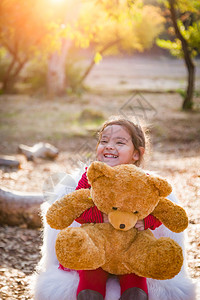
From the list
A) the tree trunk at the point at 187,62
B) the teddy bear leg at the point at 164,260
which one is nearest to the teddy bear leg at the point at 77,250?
the teddy bear leg at the point at 164,260

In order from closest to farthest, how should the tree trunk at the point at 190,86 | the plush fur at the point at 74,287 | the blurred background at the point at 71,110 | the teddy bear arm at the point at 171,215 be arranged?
the teddy bear arm at the point at 171,215 < the plush fur at the point at 74,287 < the blurred background at the point at 71,110 < the tree trunk at the point at 190,86

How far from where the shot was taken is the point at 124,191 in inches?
69.0

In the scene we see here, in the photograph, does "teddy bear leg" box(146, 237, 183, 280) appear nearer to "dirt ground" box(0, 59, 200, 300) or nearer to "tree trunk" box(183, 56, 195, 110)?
"dirt ground" box(0, 59, 200, 300)

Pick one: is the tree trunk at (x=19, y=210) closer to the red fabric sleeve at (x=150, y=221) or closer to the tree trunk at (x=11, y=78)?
the red fabric sleeve at (x=150, y=221)

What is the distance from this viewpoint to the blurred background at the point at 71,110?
12.6 feet

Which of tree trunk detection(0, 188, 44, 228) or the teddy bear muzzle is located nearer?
the teddy bear muzzle

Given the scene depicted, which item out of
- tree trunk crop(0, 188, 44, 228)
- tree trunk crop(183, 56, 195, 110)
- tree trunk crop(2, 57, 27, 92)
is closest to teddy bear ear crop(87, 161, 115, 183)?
tree trunk crop(0, 188, 44, 228)

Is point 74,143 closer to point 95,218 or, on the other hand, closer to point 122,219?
point 95,218

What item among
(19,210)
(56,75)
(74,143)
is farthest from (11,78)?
(19,210)

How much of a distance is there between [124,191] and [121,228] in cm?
21

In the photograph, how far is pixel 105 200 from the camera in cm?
178

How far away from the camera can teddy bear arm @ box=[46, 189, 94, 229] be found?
187cm

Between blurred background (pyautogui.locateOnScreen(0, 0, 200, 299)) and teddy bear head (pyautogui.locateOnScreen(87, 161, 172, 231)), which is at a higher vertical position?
teddy bear head (pyautogui.locateOnScreen(87, 161, 172, 231))

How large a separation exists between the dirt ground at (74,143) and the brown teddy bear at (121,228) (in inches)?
26.4
